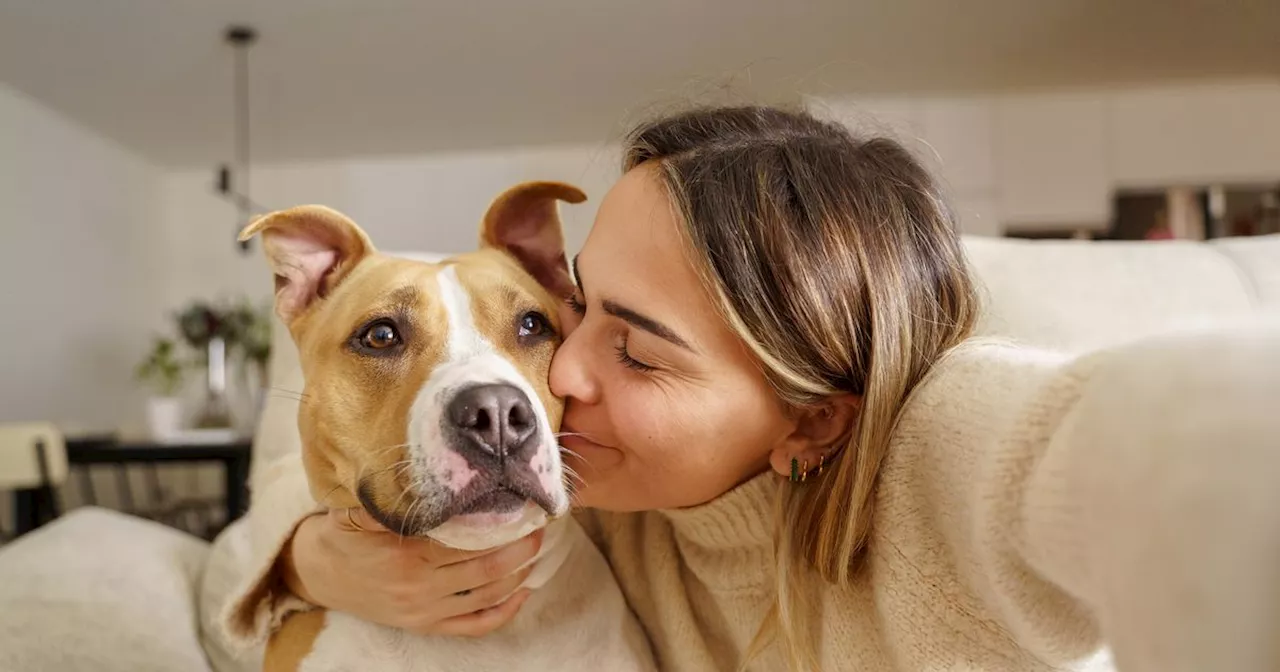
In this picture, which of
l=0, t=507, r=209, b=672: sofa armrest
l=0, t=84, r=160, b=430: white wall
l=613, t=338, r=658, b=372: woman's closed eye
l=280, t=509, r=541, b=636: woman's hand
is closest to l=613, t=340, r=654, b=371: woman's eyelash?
l=613, t=338, r=658, b=372: woman's closed eye

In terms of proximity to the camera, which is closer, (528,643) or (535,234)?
(528,643)

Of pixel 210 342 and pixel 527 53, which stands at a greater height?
pixel 527 53

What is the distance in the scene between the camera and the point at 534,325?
1134 millimetres

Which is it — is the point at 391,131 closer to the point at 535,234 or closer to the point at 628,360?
the point at 535,234

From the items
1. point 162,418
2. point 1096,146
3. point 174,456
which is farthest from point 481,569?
point 1096,146

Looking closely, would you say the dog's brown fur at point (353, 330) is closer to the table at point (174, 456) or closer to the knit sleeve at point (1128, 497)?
the knit sleeve at point (1128, 497)

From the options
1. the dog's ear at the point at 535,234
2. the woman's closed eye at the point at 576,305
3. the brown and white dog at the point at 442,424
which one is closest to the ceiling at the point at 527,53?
the dog's ear at the point at 535,234

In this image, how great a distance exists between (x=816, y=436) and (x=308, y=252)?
77 cm

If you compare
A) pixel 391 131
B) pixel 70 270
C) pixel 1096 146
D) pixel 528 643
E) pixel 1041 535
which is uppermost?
pixel 391 131

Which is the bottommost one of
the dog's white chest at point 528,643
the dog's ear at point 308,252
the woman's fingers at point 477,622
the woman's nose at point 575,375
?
the dog's white chest at point 528,643

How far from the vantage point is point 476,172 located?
5.88 metres

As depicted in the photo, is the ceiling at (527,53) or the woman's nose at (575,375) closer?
the woman's nose at (575,375)

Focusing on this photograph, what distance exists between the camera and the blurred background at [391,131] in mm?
3984

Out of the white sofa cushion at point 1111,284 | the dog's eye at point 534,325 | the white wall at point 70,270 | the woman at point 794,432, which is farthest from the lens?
the white wall at point 70,270
